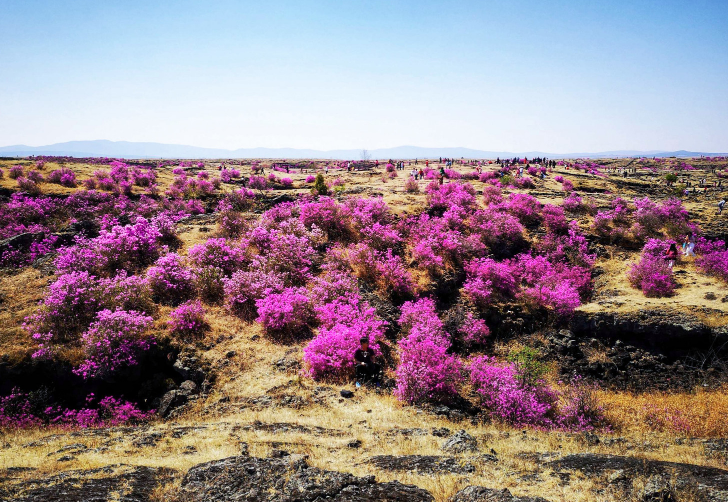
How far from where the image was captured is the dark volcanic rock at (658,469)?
18.0 feet

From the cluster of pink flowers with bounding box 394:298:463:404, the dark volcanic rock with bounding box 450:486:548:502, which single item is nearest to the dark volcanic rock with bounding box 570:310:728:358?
the cluster of pink flowers with bounding box 394:298:463:404

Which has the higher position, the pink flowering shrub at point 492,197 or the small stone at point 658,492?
the pink flowering shrub at point 492,197

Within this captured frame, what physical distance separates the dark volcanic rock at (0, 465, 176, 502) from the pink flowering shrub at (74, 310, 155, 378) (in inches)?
230

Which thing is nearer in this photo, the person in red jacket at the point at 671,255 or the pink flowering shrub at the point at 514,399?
the pink flowering shrub at the point at 514,399

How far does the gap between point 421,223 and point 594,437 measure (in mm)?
15287

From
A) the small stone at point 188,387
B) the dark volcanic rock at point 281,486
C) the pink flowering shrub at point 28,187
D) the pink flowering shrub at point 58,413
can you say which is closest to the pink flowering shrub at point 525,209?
the dark volcanic rock at point 281,486

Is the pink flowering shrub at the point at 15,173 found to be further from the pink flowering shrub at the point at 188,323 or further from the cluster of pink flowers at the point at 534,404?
the cluster of pink flowers at the point at 534,404

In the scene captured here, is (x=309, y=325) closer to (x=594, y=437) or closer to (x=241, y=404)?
(x=241, y=404)

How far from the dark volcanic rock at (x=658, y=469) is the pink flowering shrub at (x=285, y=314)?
401 inches

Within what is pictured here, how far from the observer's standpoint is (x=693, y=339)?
529 inches

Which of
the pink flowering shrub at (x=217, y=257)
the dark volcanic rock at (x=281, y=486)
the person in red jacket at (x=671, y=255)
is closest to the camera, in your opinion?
the dark volcanic rock at (x=281, y=486)

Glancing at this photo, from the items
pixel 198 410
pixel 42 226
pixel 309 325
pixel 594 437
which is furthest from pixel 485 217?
pixel 42 226

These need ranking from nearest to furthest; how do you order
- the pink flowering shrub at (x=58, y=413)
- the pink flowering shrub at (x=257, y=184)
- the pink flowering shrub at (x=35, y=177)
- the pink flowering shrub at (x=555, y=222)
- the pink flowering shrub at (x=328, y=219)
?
1. the pink flowering shrub at (x=58, y=413)
2. the pink flowering shrub at (x=328, y=219)
3. the pink flowering shrub at (x=555, y=222)
4. the pink flowering shrub at (x=35, y=177)
5. the pink flowering shrub at (x=257, y=184)

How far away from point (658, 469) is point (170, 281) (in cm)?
1741
